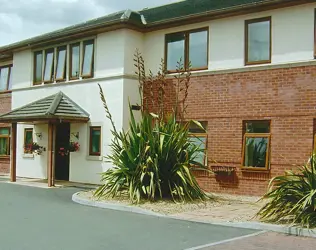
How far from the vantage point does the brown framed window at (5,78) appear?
76.7 ft

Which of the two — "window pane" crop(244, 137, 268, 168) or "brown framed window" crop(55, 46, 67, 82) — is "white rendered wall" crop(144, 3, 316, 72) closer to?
"window pane" crop(244, 137, 268, 168)

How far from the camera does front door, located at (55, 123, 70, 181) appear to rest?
19.8 m

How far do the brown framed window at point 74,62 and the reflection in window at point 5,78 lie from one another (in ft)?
18.1

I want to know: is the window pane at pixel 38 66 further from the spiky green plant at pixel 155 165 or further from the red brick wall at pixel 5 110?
the spiky green plant at pixel 155 165

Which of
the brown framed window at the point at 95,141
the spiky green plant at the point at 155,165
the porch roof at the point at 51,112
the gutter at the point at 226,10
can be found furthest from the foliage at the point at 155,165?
the brown framed window at the point at 95,141

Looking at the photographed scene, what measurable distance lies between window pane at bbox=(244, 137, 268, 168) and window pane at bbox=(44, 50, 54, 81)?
927 cm

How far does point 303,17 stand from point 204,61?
3.53m

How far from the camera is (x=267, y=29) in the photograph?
14.5m

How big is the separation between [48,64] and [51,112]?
3.89 meters

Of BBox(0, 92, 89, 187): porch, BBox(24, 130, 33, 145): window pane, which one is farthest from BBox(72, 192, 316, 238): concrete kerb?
BBox(24, 130, 33, 145): window pane

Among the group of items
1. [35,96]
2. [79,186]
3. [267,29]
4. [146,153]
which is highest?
[267,29]

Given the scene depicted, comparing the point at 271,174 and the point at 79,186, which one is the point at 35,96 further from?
the point at 271,174

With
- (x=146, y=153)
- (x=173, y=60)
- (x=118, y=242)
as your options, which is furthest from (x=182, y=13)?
(x=118, y=242)

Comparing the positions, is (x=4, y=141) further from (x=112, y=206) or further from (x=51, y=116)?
(x=112, y=206)
